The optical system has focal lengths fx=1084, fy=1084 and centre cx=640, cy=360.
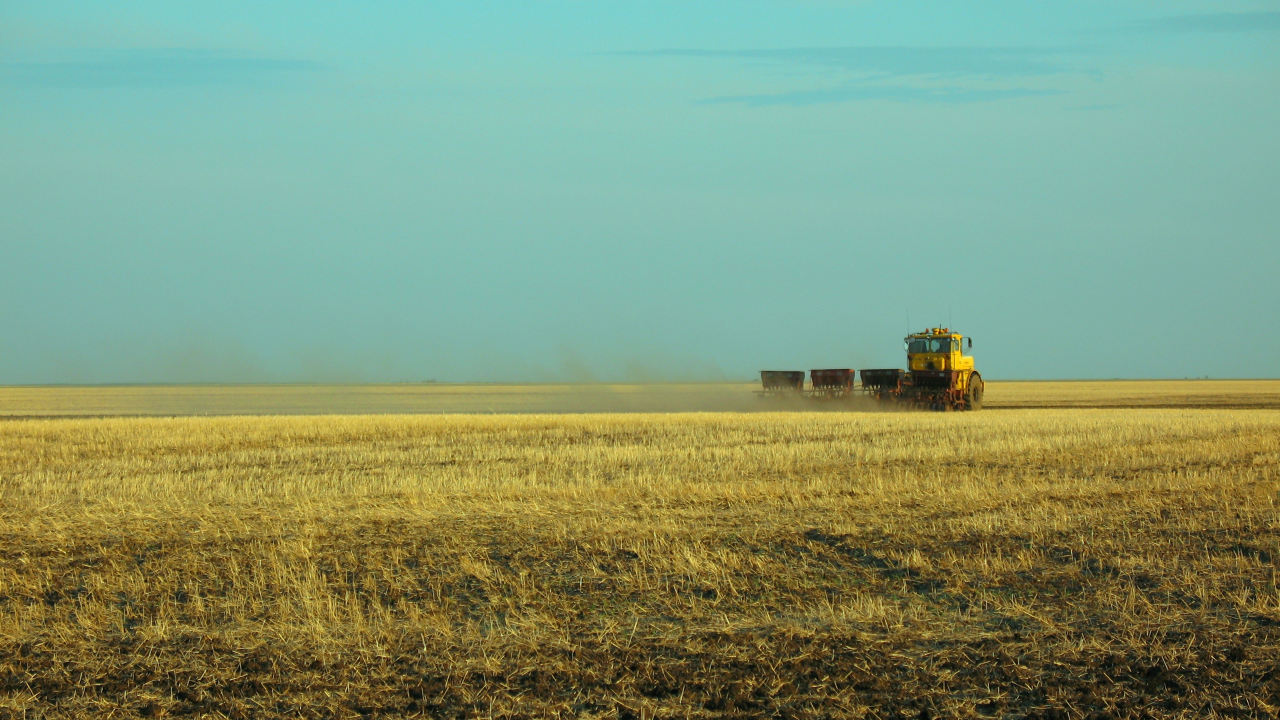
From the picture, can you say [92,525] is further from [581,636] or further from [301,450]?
[301,450]

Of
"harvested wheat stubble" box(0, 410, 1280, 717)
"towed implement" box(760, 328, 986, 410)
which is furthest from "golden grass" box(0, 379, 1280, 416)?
"harvested wheat stubble" box(0, 410, 1280, 717)

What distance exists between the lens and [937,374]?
4466 centimetres

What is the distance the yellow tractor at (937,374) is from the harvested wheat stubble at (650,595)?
2615cm

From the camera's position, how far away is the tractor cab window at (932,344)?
45.2m

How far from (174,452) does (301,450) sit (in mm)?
3083

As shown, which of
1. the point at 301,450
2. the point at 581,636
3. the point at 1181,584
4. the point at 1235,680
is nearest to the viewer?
the point at 1235,680

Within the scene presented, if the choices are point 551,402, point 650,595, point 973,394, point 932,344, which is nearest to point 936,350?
point 932,344

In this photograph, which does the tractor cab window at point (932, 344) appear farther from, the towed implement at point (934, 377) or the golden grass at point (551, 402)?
the golden grass at point (551, 402)

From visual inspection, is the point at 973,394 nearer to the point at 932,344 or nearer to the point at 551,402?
the point at 932,344

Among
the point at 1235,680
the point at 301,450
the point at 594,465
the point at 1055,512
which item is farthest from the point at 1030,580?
the point at 301,450

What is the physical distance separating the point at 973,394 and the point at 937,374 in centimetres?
357

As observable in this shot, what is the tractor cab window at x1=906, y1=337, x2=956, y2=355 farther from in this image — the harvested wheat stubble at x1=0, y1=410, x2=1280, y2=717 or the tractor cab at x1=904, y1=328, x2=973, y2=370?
the harvested wheat stubble at x1=0, y1=410, x2=1280, y2=717

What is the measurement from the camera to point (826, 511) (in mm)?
13469

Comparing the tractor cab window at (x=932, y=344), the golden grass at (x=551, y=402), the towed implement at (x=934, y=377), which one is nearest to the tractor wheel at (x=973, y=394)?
the towed implement at (x=934, y=377)
